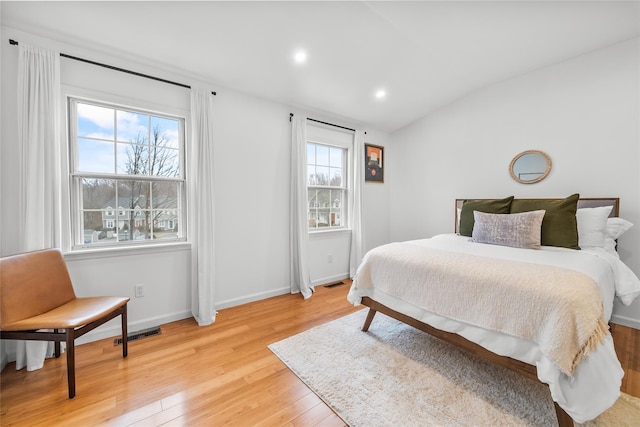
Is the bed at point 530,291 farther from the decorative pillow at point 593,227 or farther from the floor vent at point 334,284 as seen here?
the floor vent at point 334,284

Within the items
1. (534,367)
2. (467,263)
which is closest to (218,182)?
(467,263)

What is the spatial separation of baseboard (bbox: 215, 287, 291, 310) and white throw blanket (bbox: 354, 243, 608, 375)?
1532 mm

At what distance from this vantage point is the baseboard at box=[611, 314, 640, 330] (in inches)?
95.4

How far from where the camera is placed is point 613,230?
2.37 m

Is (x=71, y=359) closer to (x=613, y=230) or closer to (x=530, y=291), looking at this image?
(x=530, y=291)

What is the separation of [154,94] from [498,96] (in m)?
3.94

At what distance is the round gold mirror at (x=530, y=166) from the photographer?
2.96 m

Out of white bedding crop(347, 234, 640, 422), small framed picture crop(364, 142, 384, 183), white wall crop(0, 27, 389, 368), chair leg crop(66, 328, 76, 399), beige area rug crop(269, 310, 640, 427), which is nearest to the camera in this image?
white bedding crop(347, 234, 640, 422)

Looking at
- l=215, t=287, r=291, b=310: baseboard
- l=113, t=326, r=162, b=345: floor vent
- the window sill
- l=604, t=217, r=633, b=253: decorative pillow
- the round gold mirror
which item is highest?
the round gold mirror

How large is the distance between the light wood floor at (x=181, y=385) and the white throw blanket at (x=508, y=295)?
2.99ft

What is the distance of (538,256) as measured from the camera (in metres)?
1.95

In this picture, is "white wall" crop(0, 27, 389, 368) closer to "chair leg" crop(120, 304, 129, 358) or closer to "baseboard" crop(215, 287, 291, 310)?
"baseboard" crop(215, 287, 291, 310)

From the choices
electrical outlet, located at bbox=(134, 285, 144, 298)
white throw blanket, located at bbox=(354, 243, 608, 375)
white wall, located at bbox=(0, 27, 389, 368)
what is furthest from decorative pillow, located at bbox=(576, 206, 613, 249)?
electrical outlet, located at bbox=(134, 285, 144, 298)

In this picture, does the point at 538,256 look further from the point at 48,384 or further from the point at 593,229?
the point at 48,384
